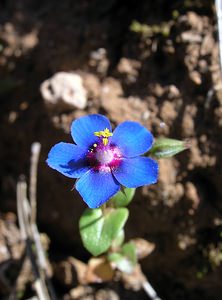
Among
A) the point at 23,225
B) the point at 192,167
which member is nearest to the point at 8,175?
the point at 23,225

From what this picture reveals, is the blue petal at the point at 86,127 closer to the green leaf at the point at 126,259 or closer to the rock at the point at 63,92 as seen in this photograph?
the rock at the point at 63,92

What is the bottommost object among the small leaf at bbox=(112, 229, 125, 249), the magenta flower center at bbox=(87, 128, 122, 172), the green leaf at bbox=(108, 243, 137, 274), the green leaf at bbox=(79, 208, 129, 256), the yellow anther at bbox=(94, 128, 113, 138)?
the green leaf at bbox=(108, 243, 137, 274)

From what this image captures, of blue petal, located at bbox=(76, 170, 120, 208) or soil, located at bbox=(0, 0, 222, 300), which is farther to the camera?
soil, located at bbox=(0, 0, 222, 300)

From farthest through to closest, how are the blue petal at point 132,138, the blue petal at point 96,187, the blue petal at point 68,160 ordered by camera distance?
the blue petal at point 132,138 < the blue petal at point 68,160 < the blue petal at point 96,187

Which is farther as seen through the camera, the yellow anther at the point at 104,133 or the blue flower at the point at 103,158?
the yellow anther at the point at 104,133

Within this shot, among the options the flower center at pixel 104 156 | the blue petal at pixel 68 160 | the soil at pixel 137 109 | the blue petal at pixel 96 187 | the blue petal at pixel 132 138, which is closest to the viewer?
the blue petal at pixel 96 187

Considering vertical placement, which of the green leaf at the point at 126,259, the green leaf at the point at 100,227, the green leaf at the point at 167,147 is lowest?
the green leaf at the point at 126,259

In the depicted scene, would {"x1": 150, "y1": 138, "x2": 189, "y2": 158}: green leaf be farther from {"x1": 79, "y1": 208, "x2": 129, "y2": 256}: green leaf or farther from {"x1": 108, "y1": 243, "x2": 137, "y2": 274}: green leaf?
{"x1": 108, "y1": 243, "x2": 137, "y2": 274}: green leaf

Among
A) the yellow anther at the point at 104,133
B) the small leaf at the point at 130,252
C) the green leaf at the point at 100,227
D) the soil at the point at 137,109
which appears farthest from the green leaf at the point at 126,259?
the yellow anther at the point at 104,133

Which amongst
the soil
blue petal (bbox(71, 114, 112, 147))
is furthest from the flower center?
the soil
